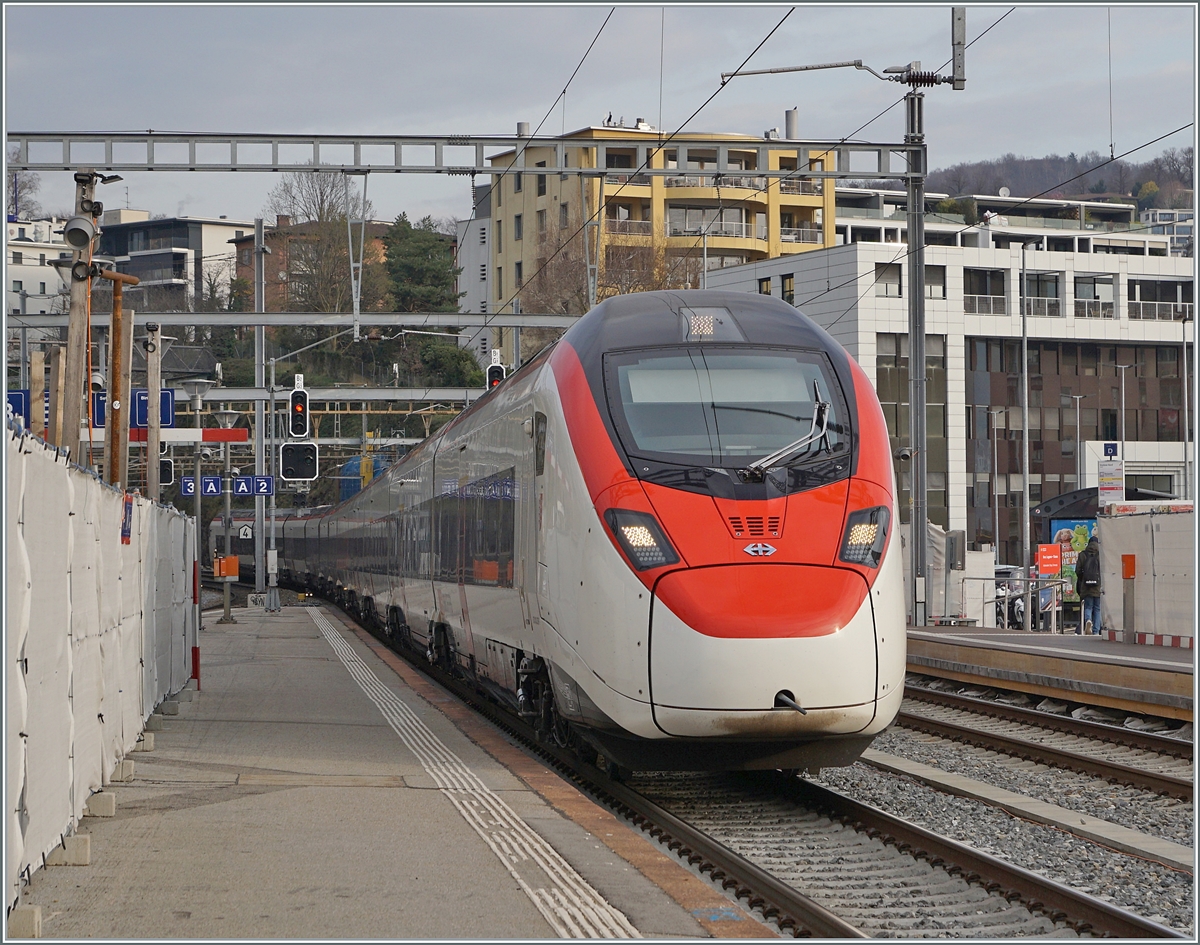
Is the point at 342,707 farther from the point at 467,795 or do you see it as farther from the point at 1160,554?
the point at 1160,554

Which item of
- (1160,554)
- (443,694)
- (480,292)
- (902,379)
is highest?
(480,292)

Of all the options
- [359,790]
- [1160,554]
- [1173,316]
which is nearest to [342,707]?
[359,790]

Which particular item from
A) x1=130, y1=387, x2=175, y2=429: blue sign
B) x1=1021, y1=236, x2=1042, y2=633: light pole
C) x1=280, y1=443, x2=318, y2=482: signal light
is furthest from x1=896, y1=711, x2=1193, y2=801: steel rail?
x1=1021, y1=236, x2=1042, y2=633: light pole

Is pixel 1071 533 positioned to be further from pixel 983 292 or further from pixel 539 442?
pixel 983 292

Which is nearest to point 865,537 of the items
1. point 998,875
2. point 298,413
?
point 998,875

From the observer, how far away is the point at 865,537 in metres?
9.45

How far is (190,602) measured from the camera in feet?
65.2

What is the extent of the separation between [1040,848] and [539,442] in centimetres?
445

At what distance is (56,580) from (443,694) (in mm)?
11369

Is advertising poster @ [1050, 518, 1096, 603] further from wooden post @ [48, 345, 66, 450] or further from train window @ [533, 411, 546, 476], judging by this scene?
train window @ [533, 411, 546, 476]

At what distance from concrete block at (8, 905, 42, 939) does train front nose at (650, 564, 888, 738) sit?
12.9 feet

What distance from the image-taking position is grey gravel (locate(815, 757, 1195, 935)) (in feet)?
25.2

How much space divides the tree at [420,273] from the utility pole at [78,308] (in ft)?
207

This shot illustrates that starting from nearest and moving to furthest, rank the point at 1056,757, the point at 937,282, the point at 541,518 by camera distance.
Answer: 1. the point at 541,518
2. the point at 1056,757
3. the point at 937,282
